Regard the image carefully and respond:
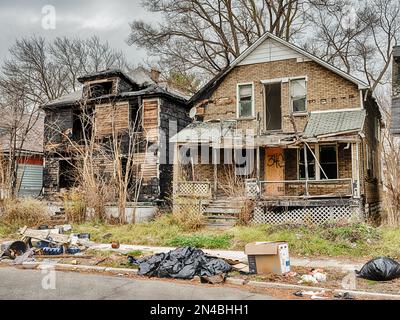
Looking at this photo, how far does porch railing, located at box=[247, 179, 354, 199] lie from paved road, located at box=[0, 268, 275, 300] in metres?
9.72

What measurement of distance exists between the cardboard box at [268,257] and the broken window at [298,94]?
11.6m

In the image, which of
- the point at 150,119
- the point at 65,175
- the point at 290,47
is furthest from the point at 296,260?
the point at 65,175

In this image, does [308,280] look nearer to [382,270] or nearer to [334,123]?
[382,270]

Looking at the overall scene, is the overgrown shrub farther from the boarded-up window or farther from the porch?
the boarded-up window

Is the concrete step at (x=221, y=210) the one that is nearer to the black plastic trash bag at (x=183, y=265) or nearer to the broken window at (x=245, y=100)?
the broken window at (x=245, y=100)

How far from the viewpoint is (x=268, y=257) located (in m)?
9.60

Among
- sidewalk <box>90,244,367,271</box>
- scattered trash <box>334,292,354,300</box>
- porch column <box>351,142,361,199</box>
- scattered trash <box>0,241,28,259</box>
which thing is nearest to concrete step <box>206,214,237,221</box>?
sidewalk <box>90,244,367,271</box>

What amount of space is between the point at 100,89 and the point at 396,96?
627 inches

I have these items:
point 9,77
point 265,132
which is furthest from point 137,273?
point 9,77

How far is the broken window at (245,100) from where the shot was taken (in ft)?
68.6

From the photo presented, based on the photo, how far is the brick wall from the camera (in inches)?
755

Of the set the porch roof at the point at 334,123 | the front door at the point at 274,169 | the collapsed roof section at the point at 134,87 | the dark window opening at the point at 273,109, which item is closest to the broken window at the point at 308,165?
the front door at the point at 274,169
